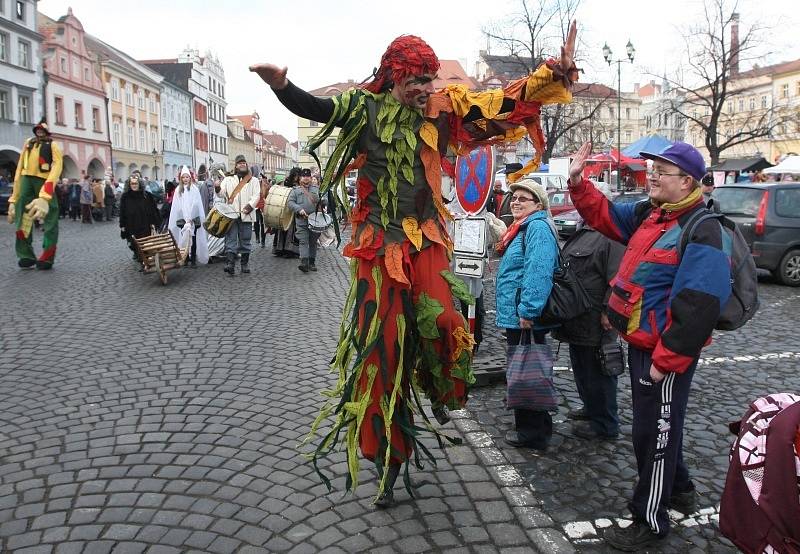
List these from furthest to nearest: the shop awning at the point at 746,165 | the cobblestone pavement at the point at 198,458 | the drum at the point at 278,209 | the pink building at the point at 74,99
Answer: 1. the pink building at the point at 74,99
2. the shop awning at the point at 746,165
3. the drum at the point at 278,209
4. the cobblestone pavement at the point at 198,458

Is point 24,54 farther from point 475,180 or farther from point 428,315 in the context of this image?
point 428,315

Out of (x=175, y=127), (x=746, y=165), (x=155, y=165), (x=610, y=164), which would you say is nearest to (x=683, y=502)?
(x=746, y=165)

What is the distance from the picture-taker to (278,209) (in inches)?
496

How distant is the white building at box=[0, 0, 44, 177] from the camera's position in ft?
117

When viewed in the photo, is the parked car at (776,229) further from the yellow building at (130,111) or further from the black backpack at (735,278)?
the yellow building at (130,111)

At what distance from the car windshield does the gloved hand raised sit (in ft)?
37.1

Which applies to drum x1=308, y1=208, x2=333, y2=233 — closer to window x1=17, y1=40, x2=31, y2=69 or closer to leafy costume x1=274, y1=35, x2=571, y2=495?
leafy costume x1=274, y1=35, x2=571, y2=495

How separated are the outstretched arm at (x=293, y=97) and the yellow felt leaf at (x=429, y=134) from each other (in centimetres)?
46

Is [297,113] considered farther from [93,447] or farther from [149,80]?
[149,80]

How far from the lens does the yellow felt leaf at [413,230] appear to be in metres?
3.09

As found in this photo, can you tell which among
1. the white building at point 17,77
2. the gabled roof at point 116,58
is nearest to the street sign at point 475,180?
the white building at point 17,77

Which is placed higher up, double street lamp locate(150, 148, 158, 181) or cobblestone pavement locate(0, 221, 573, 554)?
double street lamp locate(150, 148, 158, 181)

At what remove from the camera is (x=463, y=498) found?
334cm

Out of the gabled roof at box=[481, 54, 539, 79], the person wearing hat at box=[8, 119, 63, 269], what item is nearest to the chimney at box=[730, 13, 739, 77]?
the gabled roof at box=[481, 54, 539, 79]
